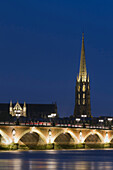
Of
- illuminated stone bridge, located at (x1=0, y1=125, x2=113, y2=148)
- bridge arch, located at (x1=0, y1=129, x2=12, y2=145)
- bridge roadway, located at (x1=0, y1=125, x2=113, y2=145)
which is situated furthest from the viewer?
illuminated stone bridge, located at (x1=0, y1=125, x2=113, y2=148)

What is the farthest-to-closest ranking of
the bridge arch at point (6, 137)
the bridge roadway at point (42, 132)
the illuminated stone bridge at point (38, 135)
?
the illuminated stone bridge at point (38, 135) → the bridge roadway at point (42, 132) → the bridge arch at point (6, 137)

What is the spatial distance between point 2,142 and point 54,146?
49.5ft

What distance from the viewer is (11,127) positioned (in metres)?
160

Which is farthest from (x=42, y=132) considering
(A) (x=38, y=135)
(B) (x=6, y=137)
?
(A) (x=38, y=135)

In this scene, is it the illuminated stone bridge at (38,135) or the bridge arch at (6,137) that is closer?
the bridge arch at (6,137)

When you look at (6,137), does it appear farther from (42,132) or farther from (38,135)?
(38,135)

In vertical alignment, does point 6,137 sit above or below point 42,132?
below

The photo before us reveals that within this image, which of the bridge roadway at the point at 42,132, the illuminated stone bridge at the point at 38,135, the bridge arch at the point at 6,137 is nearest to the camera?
the bridge arch at the point at 6,137

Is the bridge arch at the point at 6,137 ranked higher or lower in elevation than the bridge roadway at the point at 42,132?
lower

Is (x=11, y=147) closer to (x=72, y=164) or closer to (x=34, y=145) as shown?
(x=34, y=145)

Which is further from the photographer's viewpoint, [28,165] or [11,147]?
[11,147]

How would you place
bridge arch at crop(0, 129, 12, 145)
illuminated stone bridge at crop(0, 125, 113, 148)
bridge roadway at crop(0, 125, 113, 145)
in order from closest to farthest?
bridge arch at crop(0, 129, 12, 145), bridge roadway at crop(0, 125, 113, 145), illuminated stone bridge at crop(0, 125, 113, 148)

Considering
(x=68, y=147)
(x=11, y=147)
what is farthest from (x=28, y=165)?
(x=68, y=147)

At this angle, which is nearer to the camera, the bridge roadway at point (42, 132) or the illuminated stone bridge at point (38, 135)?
the bridge roadway at point (42, 132)
